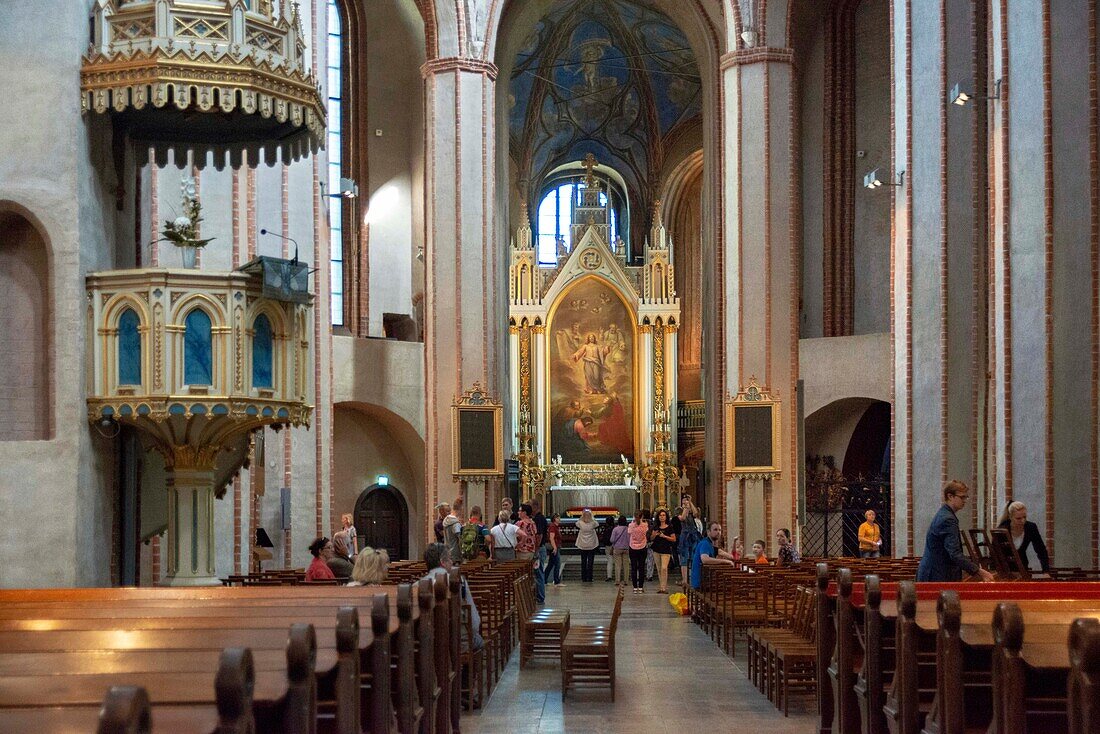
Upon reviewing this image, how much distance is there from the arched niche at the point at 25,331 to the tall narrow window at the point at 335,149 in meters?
13.7

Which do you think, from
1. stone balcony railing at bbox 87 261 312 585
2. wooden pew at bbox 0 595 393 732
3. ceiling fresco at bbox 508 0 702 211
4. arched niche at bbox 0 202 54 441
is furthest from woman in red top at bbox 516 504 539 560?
ceiling fresco at bbox 508 0 702 211

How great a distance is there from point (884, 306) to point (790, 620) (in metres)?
13.2

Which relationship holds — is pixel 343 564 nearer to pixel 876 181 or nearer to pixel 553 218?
pixel 876 181

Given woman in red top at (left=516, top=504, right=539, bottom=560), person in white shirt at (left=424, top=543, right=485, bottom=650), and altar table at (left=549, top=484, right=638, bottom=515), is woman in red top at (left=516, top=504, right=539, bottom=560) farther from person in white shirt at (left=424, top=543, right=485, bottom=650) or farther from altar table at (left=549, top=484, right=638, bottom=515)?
altar table at (left=549, top=484, right=638, bottom=515)

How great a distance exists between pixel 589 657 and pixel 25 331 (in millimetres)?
4992

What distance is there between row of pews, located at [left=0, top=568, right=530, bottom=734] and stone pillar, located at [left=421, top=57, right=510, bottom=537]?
1367 cm

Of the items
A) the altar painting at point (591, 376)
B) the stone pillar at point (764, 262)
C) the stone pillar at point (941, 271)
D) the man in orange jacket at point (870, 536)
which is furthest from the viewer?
the altar painting at point (591, 376)

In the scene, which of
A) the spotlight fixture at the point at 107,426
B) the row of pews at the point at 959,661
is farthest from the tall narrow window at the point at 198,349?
the row of pews at the point at 959,661

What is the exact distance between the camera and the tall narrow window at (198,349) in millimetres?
10938

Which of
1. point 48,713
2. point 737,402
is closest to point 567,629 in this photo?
point 48,713

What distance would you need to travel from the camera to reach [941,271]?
1744cm

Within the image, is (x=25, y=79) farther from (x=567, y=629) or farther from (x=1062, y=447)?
(x=1062, y=447)

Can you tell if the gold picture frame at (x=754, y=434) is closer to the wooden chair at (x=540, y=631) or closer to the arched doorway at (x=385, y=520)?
the arched doorway at (x=385, y=520)

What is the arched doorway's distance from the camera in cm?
2480
